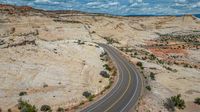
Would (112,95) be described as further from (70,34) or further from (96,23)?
(96,23)

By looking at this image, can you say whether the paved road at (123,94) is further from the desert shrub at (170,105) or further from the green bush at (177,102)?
the green bush at (177,102)

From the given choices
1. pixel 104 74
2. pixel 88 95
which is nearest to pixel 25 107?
pixel 88 95

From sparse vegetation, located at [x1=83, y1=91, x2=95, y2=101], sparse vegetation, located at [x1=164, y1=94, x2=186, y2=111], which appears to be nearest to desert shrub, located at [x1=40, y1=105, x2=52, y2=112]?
sparse vegetation, located at [x1=83, y1=91, x2=95, y2=101]

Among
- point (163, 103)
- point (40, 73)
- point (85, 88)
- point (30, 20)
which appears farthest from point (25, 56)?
point (30, 20)

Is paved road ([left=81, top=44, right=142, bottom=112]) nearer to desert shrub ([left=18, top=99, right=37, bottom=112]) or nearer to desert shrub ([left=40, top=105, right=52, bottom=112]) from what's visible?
desert shrub ([left=40, top=105, right=52, bottom=112])

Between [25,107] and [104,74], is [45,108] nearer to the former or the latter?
[25,107]
